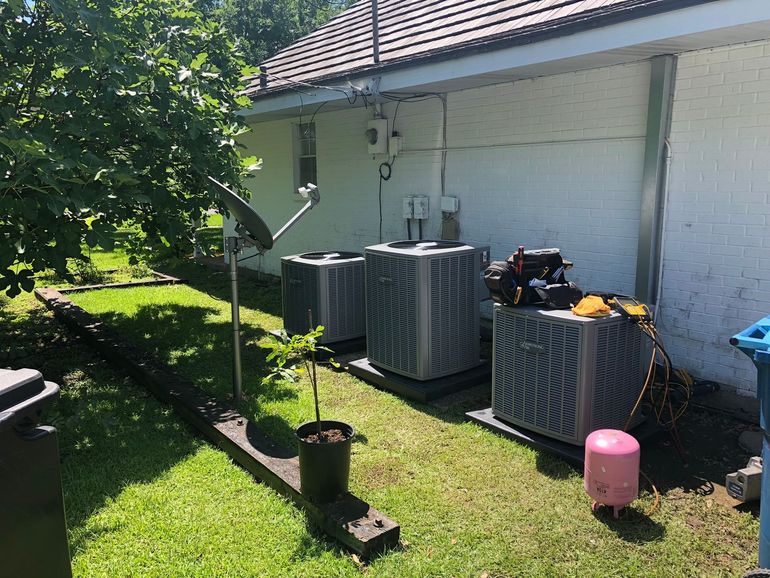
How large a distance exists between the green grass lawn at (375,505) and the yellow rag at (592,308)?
0.95 meters

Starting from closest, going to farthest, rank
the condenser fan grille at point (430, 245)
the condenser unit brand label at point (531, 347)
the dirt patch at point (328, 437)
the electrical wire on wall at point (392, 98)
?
the dirt patch at point (328, 437), the condenser unit brand label at point (531, 347), the condenser fan grille at point (430, 245), the electrical wire on wall at point (392, 98)

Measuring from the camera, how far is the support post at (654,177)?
15.6ft

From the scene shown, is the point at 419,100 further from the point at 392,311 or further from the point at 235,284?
the point at 235,284

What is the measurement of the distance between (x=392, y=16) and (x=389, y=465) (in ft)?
21.9

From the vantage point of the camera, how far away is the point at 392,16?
324 inches

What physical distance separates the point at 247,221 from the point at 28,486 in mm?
2682

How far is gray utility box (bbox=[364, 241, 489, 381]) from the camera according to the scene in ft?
15.5

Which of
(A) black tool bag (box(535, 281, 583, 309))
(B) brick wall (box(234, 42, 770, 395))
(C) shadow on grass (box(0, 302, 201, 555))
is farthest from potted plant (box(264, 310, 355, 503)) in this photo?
(B) brick wall (box(234, 42, 770, 395))

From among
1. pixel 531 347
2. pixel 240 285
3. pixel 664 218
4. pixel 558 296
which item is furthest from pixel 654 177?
pixel 240 285

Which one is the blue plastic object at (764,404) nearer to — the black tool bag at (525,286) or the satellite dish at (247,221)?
the black tool bag at (525,286)

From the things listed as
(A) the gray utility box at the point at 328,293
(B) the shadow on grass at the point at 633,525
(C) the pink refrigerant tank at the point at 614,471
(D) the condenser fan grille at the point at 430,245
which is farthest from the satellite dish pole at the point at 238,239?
(B) the shadow on grass at the point at 633,525

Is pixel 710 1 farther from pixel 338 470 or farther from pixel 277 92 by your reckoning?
pixel 277 92

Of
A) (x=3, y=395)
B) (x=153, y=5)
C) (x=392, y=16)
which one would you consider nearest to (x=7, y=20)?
(x=153, y=5)

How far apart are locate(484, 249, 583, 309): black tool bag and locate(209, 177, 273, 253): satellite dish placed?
162 cm
